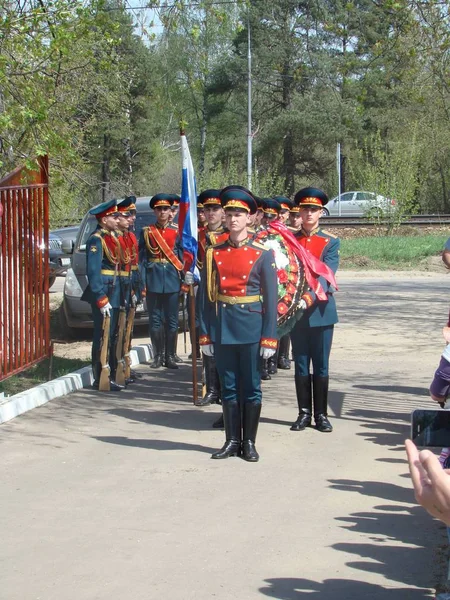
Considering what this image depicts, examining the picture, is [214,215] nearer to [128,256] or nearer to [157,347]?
[128,256]

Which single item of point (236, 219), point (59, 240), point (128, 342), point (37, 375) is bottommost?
point (37, 375)

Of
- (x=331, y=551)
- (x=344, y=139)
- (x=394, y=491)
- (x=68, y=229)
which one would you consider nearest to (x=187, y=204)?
(x=394, y=491)

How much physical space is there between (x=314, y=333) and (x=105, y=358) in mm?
2721

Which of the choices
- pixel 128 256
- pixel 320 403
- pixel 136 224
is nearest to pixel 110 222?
pixel 128 256

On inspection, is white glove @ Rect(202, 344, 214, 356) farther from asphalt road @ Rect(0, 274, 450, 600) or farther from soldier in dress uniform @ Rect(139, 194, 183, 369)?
soldier in dress uniform @ Rect(139, 194, 183, 369)

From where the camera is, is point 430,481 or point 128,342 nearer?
point 430,481

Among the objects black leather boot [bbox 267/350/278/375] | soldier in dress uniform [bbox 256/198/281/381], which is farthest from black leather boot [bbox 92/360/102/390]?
black leather boot [bbox 267/350/278/375]

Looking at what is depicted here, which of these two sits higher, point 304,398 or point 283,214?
point 283,214

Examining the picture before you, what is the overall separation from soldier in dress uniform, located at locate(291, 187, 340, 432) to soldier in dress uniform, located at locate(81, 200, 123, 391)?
2.44 meters

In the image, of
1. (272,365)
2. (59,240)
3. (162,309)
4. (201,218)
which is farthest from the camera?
(59,240)

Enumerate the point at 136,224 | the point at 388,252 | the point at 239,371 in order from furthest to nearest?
the point at 388,252
the point at 136,224
the point at 239,371

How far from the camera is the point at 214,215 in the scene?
1030cm

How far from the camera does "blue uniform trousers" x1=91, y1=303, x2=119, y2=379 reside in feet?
35.3

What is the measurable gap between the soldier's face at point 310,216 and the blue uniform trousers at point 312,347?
2.82ft
